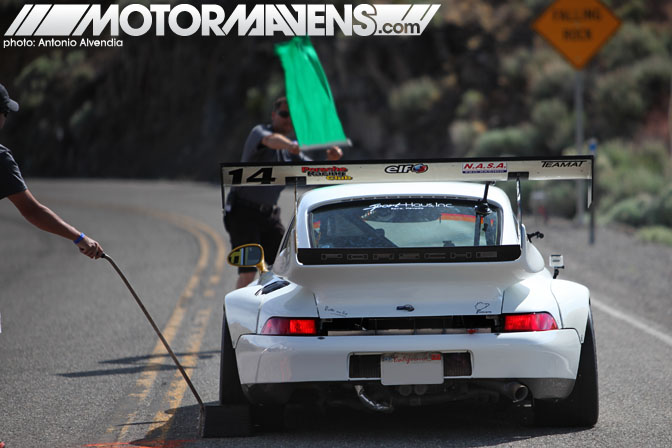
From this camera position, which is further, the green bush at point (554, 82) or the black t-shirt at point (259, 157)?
the green bush at point (554, 82)

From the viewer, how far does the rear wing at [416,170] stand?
577cm

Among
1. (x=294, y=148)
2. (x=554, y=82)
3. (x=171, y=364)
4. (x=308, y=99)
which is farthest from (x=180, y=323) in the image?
→ (x=554, y=82)

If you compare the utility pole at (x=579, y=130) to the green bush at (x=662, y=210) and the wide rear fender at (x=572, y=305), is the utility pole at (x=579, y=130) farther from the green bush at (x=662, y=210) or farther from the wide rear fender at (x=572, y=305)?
the wide rear fender at (x=572, y=305)

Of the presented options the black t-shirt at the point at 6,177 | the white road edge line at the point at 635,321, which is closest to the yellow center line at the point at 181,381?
the black t-shirt at the point at 6,177

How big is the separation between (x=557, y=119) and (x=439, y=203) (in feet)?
74.2

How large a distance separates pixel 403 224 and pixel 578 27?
13720 mm

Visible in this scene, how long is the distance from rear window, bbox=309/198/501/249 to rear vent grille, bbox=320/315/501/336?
64cm

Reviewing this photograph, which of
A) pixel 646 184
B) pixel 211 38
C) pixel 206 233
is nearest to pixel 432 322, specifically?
pixel 206 233

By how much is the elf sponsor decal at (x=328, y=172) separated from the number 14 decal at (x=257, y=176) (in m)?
0.20

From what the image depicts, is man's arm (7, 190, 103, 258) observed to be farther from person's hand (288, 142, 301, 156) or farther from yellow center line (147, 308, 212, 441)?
person's hand (288, 142, 301, 156)

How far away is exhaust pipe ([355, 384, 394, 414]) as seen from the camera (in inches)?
211

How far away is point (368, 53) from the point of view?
38875mm

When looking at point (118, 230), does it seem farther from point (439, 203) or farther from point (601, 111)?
point (439, 203)

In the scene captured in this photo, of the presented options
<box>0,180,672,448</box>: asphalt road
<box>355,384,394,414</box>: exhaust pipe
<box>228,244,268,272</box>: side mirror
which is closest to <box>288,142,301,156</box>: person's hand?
<box>228,244,268,272</box>: side mirror
